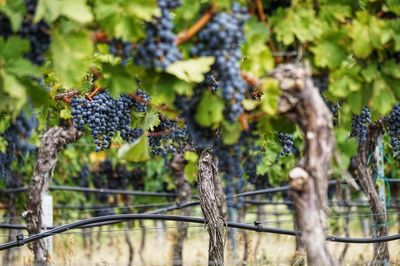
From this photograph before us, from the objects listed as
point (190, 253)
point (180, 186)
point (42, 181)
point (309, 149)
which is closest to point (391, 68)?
point (309, 149)

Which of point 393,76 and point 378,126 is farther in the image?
point 378,126

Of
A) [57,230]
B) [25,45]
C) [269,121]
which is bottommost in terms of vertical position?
[57,230]

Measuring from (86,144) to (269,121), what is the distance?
809cm

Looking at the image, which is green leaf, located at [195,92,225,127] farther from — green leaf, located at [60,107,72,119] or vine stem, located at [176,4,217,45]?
green leaf, located at [60,107,72,119]

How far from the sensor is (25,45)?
2.80m

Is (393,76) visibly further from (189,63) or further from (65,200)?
(65,200)

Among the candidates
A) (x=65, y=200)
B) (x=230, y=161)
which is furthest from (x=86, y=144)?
(x=230, y=161)

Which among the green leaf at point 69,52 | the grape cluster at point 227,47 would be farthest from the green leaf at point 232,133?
the green leaf at point 69,52

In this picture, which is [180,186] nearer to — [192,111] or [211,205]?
[211,205]

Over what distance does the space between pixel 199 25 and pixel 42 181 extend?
4.32m

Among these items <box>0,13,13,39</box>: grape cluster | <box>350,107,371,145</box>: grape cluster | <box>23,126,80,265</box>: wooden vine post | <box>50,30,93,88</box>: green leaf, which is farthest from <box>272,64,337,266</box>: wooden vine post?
<box>23,126,80,265</box>: wooden vine post

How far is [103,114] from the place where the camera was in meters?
5.65

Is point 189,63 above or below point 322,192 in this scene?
above

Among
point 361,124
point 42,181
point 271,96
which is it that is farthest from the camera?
point 42,181
